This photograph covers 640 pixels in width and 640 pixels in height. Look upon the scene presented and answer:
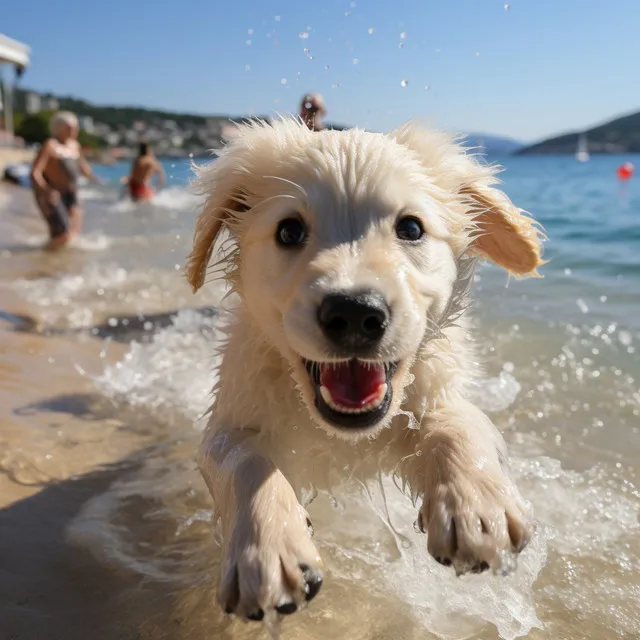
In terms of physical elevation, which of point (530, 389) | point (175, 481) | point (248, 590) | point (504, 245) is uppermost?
point (504, 245)

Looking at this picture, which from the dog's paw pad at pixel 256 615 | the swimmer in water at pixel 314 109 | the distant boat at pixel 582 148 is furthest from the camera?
the distant boat at pixel 582 148

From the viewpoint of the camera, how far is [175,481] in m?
3.77

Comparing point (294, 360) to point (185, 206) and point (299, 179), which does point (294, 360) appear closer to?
point (299, 179)

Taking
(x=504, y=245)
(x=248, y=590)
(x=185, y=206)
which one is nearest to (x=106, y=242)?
(x=185, y=206)

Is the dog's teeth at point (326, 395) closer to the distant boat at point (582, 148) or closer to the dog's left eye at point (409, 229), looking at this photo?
the dog's left eye at point (409, 229)

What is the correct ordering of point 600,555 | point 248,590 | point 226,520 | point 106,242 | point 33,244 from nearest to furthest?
point 248,590, point 226,520, point 600,555, point 33,244, point 106,242

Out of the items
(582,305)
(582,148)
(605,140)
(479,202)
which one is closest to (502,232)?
(479,202)

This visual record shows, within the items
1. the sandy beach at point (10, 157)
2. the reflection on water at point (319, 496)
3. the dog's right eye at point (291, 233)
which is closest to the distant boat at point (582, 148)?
the sandy beach at point (10, 157)

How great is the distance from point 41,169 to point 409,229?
34.4ft

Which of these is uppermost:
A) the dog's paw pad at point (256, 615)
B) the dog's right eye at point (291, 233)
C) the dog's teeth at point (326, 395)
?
the dog's right eye at point (291, 233)

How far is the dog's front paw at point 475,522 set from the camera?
7.04ft

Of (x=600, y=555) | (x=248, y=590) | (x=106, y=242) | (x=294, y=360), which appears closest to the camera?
(x=248, y=590)

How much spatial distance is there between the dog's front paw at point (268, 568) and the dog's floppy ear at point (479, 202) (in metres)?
1.43

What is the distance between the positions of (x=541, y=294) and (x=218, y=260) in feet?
18.0
